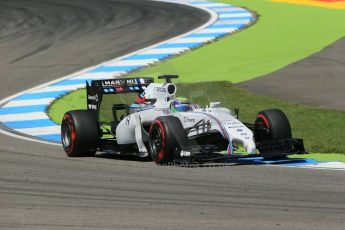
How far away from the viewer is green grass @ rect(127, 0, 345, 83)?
21766 mm

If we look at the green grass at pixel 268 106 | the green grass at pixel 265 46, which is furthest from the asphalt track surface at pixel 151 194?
the green grass at pixel 265 46

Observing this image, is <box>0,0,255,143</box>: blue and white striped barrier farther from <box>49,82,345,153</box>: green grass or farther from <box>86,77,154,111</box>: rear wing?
<box>86,77,154,111</box>: rear wing

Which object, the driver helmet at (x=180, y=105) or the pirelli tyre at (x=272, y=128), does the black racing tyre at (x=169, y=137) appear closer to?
the driver helmet at (x=180, y=105)

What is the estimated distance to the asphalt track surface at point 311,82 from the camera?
18.0 meters

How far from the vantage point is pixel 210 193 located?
33.9 ft

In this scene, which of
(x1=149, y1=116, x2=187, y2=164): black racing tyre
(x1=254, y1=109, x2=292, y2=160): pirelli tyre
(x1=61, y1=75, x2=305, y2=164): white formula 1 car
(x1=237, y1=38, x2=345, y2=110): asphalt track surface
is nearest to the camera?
(x1=149, y1=116, x2=187, y2=164): black racing tyre

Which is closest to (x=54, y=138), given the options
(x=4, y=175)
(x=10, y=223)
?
(x=4, y=175)

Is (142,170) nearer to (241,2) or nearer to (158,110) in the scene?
(158,110)

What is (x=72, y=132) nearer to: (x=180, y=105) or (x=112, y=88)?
(x=112, y=88)

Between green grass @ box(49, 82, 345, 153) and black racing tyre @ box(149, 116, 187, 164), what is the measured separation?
3.77 feet

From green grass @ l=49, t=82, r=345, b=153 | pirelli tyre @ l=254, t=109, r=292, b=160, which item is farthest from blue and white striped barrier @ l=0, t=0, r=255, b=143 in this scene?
pirelli tyre @ l=254, t=109, r=292, b=160

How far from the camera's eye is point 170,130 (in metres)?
12.2

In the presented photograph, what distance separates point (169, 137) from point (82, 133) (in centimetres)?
187

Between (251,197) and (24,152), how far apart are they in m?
4.99
